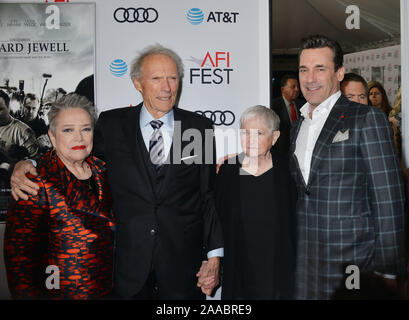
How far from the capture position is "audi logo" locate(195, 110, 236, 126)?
3582 millimetres

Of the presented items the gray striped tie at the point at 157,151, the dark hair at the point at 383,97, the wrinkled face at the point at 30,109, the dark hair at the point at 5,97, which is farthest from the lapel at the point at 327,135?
the dark hair at the point at 5,97

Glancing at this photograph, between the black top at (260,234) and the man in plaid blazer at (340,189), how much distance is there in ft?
0.30

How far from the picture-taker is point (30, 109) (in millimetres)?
3486

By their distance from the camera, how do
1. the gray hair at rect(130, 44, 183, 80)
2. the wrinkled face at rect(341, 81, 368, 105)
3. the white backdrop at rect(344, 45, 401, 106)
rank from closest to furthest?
the gray hair at rect(130, 44, 183, 80) < the wrinkled face at rect(341, 81, 368, 105) < the white backdrop at rect(344, 45, 401, 106)

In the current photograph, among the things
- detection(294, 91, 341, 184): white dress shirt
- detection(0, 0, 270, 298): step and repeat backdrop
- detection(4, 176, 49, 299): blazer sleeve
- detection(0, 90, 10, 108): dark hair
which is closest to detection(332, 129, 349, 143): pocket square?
detection(294, 91, 341, 184): white dress shirt

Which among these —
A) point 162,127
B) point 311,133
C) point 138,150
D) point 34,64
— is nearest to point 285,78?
point 311,133

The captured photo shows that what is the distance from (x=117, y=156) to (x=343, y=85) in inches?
81.8

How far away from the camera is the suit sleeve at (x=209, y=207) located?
2520mm

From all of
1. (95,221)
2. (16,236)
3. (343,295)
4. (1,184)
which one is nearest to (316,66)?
(343,295)

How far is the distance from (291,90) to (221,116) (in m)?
0.67

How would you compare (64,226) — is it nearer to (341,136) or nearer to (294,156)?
(294,156)

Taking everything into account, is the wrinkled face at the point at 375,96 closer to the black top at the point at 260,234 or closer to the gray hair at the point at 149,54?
the black top at the point at 260,234

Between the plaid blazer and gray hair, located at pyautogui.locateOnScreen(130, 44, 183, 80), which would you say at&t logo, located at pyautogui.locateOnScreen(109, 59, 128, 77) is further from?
the plaid blazer

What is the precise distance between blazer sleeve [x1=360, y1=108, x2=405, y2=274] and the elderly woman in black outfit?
1.57 ft
